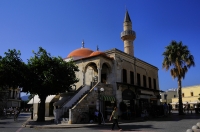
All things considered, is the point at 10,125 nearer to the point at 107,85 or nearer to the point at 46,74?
the point at 46,74

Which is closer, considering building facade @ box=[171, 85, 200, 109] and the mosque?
the mosque

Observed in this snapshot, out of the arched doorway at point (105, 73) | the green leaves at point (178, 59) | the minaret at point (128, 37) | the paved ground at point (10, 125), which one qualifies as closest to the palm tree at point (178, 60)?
the green leaves at point (178, 59)

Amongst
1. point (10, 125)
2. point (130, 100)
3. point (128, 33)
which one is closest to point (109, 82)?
point (130, 100)

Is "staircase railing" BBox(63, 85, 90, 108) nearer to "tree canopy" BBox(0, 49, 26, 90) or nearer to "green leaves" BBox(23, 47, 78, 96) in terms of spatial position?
"green leaves" BBox(23, 47, 78, 96)

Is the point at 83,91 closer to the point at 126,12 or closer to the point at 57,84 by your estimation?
the point at 57,84

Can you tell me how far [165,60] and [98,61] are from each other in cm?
1254

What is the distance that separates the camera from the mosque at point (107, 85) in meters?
18.0

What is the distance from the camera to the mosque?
59.0ft

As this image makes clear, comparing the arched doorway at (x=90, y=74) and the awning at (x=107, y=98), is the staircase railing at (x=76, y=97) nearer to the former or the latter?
the awning at (x=107, y=98)

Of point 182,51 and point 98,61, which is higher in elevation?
point 182,51

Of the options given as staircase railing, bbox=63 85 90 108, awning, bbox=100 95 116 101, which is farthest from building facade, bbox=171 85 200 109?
staircase railing, bbox=63 85 90 108

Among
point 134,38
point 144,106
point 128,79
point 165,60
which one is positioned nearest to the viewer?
point 128,79

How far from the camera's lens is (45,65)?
17.6 metres

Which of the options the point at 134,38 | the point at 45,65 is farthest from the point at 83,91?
the point at 134,38
